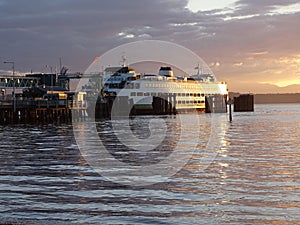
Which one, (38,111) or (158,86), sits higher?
(158,86)

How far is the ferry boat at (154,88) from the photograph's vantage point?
425ft

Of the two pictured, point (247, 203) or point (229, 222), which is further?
point (247, 203)

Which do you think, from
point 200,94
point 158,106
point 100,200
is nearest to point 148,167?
point 100,200

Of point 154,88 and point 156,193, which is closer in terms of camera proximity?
point 156,193

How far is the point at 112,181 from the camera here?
63.7 ft

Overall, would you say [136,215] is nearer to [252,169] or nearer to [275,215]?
[275,215]

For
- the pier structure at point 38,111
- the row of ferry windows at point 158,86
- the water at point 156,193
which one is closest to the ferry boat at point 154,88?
A: the row of ferry windows at point 158,86

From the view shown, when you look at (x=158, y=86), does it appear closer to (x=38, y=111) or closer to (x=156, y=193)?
(x=38, y=111)

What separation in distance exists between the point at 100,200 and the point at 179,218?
3207 mm

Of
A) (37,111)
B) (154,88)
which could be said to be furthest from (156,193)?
(154,88)

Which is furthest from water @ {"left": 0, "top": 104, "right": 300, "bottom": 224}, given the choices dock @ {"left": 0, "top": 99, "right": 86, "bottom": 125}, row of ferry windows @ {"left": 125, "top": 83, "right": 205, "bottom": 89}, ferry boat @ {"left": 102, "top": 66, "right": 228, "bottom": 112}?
row of ferry windows @ {"left": 125, "top": 83, "right": 205, "bottom": 89}

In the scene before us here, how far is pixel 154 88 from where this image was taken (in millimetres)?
136000

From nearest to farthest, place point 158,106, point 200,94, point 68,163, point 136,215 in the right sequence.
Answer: point 136,215
point 68,163
point 158,106
point 200,94

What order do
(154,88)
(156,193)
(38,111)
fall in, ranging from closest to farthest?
1. (156,193)
2. (38,111)
3. (154,88)
